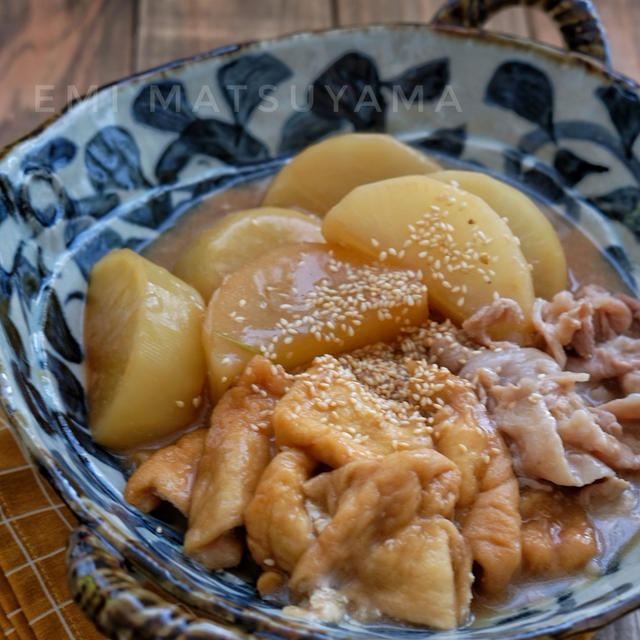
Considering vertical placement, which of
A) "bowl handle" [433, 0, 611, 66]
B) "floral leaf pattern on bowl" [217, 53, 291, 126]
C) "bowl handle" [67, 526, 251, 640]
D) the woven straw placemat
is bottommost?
the woven straw placemat

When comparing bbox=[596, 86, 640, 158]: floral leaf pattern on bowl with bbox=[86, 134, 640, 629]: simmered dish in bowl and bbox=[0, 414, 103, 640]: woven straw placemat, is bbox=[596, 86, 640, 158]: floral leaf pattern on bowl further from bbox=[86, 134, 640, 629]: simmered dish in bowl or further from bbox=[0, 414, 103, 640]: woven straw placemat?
bbox=[0, 414, 103, 640]: woven straw placemat

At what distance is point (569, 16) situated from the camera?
2.94 m

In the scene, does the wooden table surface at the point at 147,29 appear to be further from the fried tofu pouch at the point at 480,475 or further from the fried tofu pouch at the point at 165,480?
the fried tofu pouch at the point at 480,475

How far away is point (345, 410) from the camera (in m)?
2.10

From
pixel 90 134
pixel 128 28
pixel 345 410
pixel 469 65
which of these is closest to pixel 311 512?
pixel 345 410

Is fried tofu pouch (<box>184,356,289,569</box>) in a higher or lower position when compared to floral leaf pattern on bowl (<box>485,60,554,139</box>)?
lower

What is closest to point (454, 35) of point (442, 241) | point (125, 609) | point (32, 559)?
point (442, 241)

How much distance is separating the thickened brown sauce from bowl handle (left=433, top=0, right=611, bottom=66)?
0.55 metres

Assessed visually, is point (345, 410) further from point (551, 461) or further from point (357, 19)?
point (357, 19)

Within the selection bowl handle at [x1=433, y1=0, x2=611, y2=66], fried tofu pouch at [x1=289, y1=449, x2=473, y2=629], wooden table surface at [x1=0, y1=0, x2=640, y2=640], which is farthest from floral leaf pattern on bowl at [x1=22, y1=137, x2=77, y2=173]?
bowl handle at [x1=433, y1=0, x2=611, y2=66]

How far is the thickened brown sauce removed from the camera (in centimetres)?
208

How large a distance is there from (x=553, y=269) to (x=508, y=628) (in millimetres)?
1138

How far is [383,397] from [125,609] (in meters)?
0.87

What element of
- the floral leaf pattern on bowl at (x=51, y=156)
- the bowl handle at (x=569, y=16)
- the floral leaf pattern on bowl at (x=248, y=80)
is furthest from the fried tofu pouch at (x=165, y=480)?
the bowl handle at (x=569, y=16)
